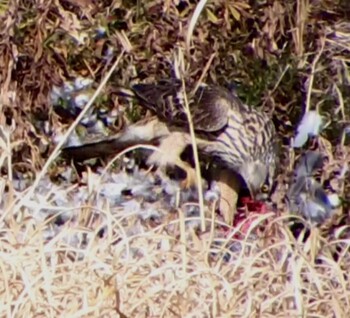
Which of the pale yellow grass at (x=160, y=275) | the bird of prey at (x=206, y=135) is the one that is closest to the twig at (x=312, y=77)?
the bird of prey at (x=206, y=135)

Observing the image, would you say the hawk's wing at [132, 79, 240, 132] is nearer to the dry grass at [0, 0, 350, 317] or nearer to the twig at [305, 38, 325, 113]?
the dry grass at [0, 0, 350, 317]

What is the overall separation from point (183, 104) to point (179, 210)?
1.38 meters

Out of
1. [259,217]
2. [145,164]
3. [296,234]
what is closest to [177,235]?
[259,217]

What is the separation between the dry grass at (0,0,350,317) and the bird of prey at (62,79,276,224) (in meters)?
0.10

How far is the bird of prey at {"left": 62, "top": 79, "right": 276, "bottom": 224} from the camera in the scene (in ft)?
21.1

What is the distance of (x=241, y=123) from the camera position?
6809 millimetres

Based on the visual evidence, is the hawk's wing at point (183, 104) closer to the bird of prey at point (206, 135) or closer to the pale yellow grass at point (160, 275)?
the bird of prey at point (206, 135)

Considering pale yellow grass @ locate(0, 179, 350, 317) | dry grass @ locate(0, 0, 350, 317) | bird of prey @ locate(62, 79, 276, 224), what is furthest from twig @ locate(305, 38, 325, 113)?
pale yellow grass @ locate(0, 179, 350, 317)

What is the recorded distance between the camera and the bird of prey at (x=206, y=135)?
6.43 meters

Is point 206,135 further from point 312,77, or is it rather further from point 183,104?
point 312,77

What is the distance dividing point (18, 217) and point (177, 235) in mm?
559

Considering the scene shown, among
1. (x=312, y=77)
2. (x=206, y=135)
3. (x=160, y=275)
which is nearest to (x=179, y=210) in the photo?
(x=160, y=275)

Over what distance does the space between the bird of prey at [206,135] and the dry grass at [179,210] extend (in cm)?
10

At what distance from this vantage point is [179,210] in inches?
200
